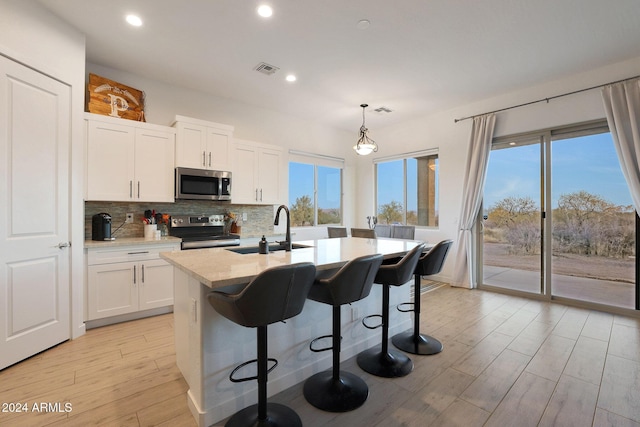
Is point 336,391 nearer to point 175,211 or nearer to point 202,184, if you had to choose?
point 202,184

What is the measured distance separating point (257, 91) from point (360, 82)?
148cm

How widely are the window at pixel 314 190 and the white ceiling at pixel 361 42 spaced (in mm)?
1685

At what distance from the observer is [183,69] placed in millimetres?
3561

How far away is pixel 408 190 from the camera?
570 cm

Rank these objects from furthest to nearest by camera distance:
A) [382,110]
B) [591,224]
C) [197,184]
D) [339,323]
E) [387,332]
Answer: [382,110]
[197,184]
[591,224]
[387,332]
[339,323]

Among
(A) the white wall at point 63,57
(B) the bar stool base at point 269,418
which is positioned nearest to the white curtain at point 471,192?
(B) the bar stool base at point 269,418

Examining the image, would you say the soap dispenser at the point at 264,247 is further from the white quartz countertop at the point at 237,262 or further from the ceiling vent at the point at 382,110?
the ceiling vent at the point at 382,110

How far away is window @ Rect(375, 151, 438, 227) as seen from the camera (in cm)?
534

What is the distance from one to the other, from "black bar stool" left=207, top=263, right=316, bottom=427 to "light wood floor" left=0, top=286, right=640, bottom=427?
30 cm

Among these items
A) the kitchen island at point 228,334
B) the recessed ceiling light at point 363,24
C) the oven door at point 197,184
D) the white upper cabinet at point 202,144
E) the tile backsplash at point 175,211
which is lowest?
the kitchen island at point 228,334

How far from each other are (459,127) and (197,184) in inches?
163

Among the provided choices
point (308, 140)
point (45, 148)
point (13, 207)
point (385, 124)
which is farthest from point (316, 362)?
point (385, 124)

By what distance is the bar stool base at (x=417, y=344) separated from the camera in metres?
2.50

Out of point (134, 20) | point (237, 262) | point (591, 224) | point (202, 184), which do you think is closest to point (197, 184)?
point (202, 184)
